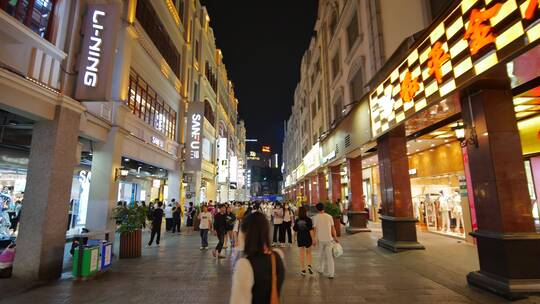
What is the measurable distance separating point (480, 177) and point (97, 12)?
1165 centimetres

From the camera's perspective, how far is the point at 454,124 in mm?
9750

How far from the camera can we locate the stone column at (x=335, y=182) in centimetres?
→ 2069

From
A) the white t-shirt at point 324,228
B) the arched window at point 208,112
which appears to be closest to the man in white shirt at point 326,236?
the white t-shirt at point 324,228

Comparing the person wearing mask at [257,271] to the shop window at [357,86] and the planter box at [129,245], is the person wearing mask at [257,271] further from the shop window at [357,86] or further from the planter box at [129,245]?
the shop window at [357,86]

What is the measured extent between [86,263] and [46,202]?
194 centimetres

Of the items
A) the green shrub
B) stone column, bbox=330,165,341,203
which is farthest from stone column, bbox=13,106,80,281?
stone column, bbox=330,165,341,203

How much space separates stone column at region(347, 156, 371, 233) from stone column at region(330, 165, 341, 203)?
4099 millimetres

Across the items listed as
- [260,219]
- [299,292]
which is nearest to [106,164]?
[299,292]

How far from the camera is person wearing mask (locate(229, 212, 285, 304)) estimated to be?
84.9 inches

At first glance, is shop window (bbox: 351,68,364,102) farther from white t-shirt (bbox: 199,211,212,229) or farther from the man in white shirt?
white t-shirt (bbox: 199,211,212,229)

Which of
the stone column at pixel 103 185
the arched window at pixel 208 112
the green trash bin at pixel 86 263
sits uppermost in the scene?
the arched window at pixel 208 112

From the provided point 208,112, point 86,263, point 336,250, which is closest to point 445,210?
point 336,250

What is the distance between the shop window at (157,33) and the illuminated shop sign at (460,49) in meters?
12.7

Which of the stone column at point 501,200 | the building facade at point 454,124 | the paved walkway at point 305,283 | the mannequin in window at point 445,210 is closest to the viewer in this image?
the building facade at point 454,124
